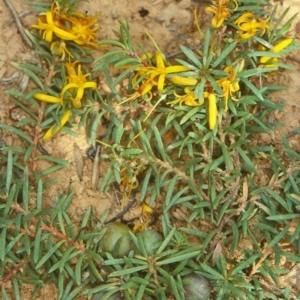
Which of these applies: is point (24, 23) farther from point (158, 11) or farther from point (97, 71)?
point (158, 11)

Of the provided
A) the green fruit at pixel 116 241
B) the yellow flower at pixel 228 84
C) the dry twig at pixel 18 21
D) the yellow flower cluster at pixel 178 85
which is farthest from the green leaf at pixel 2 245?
the yellow flower at pixel 228 84

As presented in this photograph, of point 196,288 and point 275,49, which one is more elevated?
point 275,49

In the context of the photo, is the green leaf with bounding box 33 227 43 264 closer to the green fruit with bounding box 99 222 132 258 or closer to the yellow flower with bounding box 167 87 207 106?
the green fruit with bounding box 99 222 132 258

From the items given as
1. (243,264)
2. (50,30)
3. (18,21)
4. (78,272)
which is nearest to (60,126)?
(50,30)

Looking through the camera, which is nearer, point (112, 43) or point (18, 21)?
point (112, 43)

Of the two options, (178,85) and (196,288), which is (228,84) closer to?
(178,85)

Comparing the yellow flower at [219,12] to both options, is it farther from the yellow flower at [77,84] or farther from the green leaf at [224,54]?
the yellow flower at [77,84]
